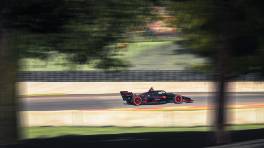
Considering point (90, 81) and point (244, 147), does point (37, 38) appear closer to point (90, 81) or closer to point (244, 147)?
point (244, 147)

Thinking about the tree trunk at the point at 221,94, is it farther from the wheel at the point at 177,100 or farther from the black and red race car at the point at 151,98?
the wheel at the point at 177,100

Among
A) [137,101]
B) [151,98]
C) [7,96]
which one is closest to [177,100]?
[151,98]

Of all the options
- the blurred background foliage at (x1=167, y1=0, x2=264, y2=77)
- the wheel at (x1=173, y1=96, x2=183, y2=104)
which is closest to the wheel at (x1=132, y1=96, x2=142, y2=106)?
the wheel at (x1=173, y1=96, x2=183, y2=104)

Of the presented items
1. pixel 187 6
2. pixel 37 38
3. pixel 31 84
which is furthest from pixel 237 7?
pixel 31 84

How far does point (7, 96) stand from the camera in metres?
8.80

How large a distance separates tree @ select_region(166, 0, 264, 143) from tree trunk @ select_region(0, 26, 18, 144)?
234 centimetres

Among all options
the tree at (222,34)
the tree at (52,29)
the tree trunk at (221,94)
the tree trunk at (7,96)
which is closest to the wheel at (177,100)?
the tree at (52,29)

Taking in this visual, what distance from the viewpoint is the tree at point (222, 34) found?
8516 mm

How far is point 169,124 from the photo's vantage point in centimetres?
2062

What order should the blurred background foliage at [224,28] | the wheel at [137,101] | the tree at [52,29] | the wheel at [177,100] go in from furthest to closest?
the wheel at [177,100], the wheel at [137,101], the tree at [52,29], the blurred background foliage at [224,28]

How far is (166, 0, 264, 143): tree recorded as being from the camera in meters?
8.52

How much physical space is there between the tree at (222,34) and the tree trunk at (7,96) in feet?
7.69

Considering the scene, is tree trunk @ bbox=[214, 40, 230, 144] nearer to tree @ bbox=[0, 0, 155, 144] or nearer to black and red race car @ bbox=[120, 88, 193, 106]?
tree @ bbox=[0, 0, 155, 144]

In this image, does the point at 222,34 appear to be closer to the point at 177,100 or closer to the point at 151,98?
the point at 151,98
